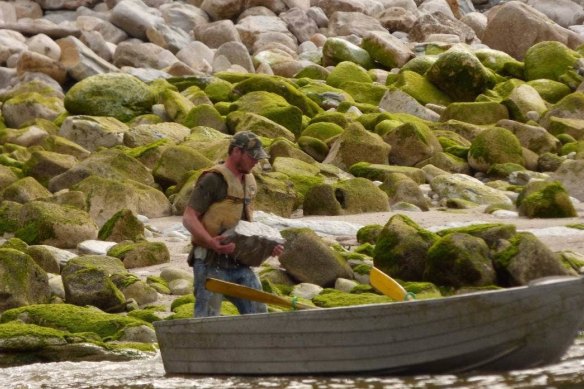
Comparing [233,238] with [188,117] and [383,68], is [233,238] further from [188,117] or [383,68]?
[383,68]

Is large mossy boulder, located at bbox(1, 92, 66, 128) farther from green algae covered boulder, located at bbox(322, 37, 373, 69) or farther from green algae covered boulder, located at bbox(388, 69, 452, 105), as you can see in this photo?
green algae covered boulder, located at bbox(322, 37, 373, 69)

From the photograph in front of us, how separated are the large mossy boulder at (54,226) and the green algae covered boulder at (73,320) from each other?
13.1 ft

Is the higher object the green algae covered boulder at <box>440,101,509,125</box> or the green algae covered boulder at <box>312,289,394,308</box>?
the green algae covered boulder at <box>312,289,394,308</box>

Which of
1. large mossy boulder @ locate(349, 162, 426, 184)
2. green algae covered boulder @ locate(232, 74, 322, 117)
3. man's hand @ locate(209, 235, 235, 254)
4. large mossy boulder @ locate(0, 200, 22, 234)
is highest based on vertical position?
man's hand @ locate(209, 235, 235, 254)

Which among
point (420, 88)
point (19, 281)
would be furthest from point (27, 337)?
point (420, 88)

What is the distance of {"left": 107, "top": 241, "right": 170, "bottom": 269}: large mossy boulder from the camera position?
1609 cm

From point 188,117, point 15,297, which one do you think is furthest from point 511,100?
point 15,297

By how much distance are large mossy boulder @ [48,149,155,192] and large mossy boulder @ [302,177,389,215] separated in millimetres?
2708

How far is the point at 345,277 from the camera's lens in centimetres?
1492

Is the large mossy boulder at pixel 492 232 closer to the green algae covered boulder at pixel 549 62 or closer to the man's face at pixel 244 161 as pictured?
the man's face at pixel 244 161

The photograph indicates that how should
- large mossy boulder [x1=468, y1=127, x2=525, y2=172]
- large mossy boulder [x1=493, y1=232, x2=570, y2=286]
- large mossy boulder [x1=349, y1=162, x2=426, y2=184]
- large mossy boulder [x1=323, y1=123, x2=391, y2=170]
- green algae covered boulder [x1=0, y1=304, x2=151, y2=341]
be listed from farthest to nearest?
large mossy boulder [x1=468, y1=127, x2=525, y2=172], large mossy boulder [x1=323, y1=123, x2=391, y2=170], large mossy boulder [x1=349, y1=162, x2=426, y2=184], large mossy boulder [x1=493, y1=232, x2=570, y2=286], green algae covered boulder [x1=0, y1=304, x2=151, y2=341]

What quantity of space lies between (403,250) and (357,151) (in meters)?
8.42

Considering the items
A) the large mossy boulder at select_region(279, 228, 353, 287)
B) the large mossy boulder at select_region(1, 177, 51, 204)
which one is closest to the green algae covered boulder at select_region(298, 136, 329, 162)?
the large mossy boulder at select_region(1, 177, 51, 204)

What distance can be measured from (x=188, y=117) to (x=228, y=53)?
941 centimetres
